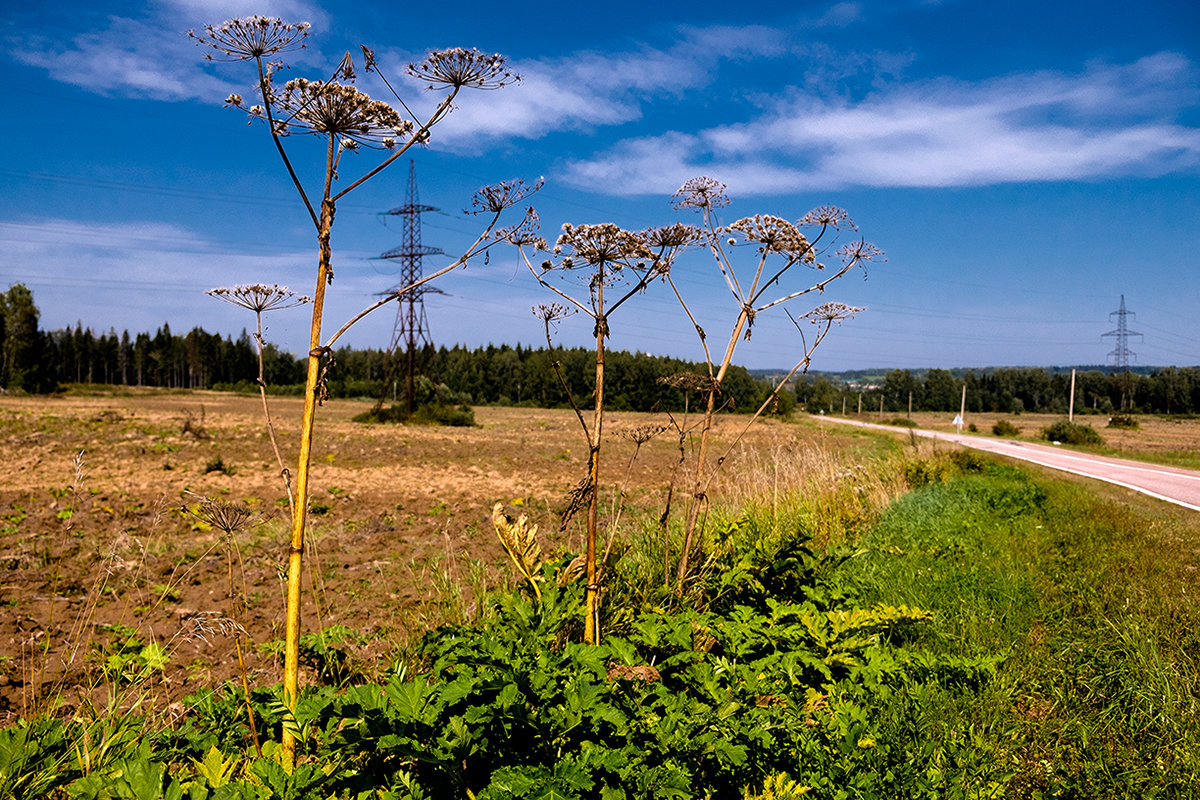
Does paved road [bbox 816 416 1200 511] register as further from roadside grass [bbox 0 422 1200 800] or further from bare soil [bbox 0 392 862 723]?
bare soil [bbox 0 392 862 723]

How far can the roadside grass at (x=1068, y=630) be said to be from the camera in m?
2.85

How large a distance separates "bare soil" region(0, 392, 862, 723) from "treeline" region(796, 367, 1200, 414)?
77.5 m

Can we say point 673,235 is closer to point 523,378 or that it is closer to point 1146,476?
point 1146,476

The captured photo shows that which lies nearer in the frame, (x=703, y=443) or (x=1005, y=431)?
(x=703, y=443)

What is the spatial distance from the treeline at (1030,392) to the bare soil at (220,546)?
77.5m

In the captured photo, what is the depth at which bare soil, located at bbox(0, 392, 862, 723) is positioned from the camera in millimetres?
3891

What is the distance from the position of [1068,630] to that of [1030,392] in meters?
126

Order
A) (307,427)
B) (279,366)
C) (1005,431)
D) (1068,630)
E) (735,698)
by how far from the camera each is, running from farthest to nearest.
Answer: (279,366)
(1005,431)
(1068,630)
(735,698)
(307,427)

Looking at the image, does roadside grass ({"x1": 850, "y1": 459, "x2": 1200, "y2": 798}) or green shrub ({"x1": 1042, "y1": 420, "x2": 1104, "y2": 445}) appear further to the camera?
green shrub ({"x1": 1042, "y1": 420, "x2": 1104, "y2": 445})

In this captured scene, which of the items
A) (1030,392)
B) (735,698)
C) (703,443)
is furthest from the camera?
(1030,392)

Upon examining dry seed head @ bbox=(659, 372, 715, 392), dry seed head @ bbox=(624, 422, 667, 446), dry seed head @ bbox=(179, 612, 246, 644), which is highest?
dry seed head @ bbox=(659, 372, 715, 392)

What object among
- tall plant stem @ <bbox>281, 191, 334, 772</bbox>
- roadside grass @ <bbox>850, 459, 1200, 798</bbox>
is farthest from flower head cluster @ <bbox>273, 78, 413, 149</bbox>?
roadside grass @ <bbox>850, 459, 1200, 798</bbox>

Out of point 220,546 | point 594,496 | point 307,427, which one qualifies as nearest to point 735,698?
point 594,496

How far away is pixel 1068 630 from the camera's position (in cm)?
424
